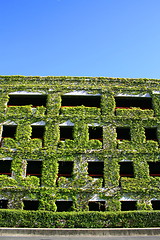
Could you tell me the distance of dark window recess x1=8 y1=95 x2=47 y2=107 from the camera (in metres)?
24.2

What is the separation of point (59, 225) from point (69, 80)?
14650 mm

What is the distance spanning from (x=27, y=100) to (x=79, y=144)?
824 centimetres

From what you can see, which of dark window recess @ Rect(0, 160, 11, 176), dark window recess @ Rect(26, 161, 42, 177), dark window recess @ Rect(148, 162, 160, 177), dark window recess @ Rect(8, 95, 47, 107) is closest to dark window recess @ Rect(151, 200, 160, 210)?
dark window recess @ Rect(148, 162, 160, 177)

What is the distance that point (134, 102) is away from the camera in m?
25.1

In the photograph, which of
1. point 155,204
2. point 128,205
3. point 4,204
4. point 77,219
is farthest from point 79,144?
point 155,204

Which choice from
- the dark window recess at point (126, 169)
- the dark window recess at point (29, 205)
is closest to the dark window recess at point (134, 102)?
the dark window recess at point (126, 169)

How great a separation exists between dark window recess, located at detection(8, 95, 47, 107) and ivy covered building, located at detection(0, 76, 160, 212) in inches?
4.3

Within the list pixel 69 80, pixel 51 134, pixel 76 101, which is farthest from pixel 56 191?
pixel 69 80

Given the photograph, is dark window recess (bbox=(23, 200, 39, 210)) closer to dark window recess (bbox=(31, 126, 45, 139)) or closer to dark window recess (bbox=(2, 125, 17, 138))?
dark window recess (bbox=(31, 126, 45, 139))

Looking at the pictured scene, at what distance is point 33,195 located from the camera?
19.7m

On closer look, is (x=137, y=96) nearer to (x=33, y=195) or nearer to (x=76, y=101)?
(x=76, y=101)

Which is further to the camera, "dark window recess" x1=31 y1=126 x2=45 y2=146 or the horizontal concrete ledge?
"dark window recess" x1=31 y1=126 x2=45 y2=146

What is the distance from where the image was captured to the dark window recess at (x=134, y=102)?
24.5 meters

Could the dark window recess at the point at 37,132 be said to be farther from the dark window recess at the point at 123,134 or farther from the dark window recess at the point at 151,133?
the dark window recess at the point at 151,133
